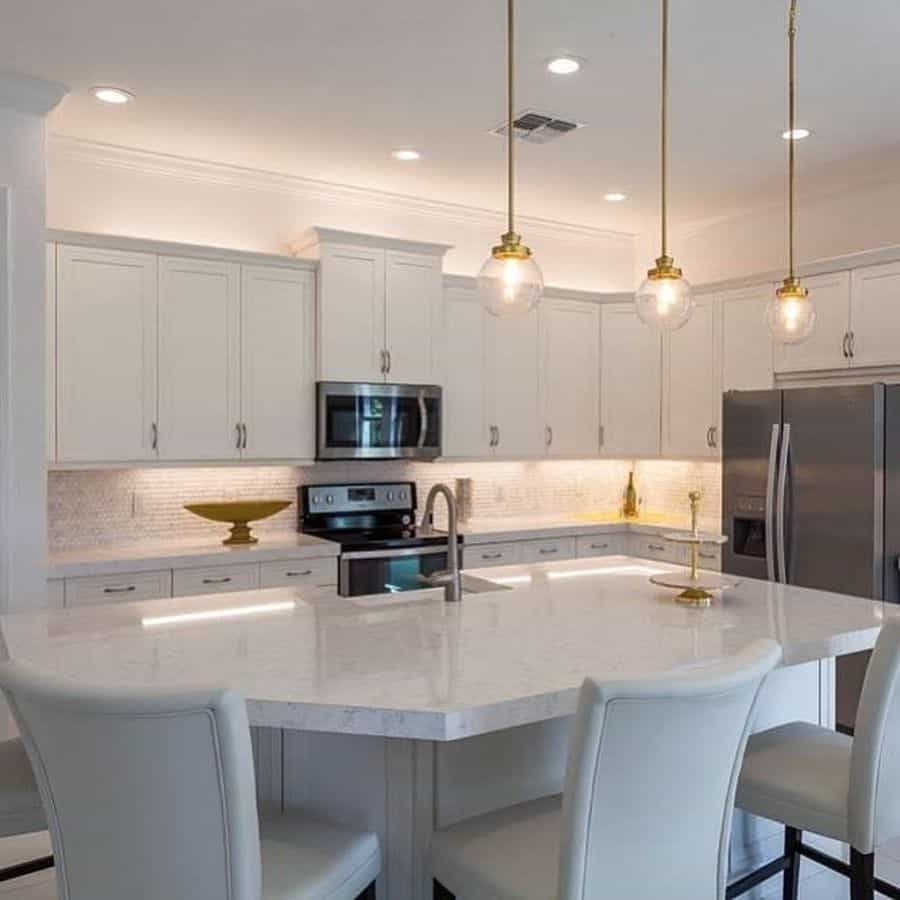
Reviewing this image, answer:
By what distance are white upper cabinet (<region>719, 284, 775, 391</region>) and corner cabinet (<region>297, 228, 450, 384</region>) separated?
171cm

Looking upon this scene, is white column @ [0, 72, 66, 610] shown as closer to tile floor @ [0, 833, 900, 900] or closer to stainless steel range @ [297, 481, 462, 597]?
tile floor @ [0, 833, 900, 900]

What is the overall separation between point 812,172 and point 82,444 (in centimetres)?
393

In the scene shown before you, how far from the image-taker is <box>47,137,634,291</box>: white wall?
420cm

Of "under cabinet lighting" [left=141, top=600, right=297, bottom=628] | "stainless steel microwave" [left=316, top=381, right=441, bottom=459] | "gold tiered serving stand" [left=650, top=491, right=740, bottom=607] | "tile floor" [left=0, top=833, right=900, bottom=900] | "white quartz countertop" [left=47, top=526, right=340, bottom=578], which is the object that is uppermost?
"stainless steel microwave" [left=316, top=381, right=441, bottom=459]

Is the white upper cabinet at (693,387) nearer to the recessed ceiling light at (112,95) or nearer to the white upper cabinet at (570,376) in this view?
the white upper cabinet at (570,376)

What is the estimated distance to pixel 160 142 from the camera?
13.6ft

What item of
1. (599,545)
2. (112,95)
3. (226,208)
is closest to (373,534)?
(599,545)

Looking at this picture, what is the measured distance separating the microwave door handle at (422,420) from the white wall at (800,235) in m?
2.20

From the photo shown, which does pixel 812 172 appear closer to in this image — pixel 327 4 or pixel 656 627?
pixel 327 4

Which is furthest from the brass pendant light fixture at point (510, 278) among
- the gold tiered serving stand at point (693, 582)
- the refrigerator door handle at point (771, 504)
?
the refrigerator door handle at point (771, 504)

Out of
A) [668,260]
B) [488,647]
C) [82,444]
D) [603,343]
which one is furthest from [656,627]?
[603,343]

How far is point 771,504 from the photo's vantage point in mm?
4277

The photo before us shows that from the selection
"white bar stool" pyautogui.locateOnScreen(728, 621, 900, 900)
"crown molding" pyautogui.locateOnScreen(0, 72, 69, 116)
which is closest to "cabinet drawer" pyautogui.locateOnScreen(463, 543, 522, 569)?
"white bar stool" pyautogui.locateOnScreen(728, 621, 900, 900)

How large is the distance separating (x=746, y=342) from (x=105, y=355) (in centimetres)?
347
